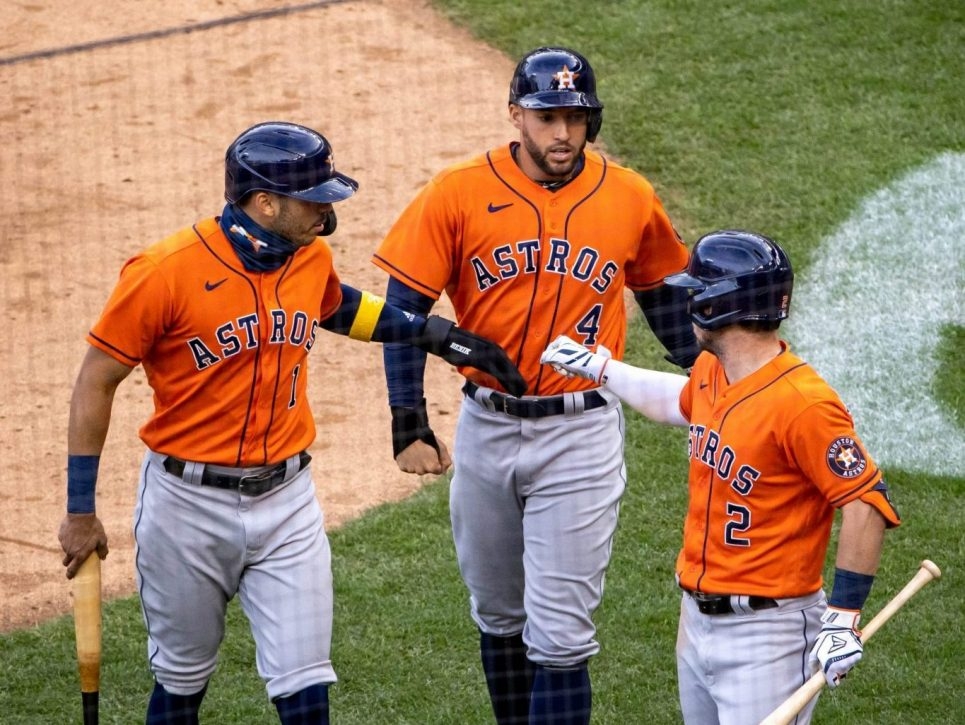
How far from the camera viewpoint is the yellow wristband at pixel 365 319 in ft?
14.7

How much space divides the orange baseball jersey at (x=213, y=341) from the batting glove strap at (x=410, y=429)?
350mm

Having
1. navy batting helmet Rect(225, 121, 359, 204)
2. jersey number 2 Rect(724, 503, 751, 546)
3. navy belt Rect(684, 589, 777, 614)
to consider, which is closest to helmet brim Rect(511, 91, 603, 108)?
navy batting helmet Rect(225, 121, 359, 204)

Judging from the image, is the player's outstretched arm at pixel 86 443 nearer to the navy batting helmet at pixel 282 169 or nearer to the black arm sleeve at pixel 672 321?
the navy batting helmet at pixel 282 169

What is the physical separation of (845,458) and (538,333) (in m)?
1.14

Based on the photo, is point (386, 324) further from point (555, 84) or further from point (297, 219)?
point (555, 84)

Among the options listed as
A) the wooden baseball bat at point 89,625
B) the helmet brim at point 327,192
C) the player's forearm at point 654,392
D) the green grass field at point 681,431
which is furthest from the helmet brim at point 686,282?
the green grass field at point 681,431

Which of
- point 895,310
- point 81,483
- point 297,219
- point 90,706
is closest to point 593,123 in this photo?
point 297,219

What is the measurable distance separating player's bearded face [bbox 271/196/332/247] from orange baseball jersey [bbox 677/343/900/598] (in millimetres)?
1090

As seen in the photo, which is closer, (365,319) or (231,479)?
(231,479)

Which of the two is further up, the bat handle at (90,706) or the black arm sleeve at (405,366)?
the black arm sleeve at (405,366)

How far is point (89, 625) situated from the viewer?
427 centimetres

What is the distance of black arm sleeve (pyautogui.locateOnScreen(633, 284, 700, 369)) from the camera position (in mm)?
4695

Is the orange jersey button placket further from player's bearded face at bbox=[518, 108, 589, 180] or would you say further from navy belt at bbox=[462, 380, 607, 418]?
player's bearded face at bbox=[518, 108, 589, 180]

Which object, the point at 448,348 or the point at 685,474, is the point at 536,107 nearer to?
the point at 448,348
